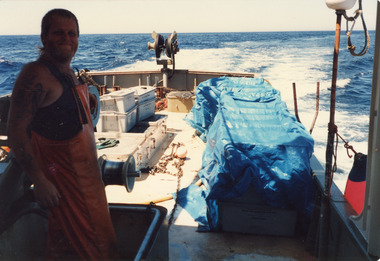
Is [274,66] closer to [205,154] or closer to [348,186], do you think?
[205,154]

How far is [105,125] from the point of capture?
21.0 ft

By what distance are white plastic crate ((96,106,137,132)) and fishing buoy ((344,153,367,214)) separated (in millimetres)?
4161

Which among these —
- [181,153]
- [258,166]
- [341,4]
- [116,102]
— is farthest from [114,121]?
[341,4]

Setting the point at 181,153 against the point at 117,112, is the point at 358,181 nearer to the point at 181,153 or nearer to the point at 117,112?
the point at 181,153

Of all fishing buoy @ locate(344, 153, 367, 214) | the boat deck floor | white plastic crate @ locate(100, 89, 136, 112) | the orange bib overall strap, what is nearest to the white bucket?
fishing buoy @ locate(344, 153, 367, 214)

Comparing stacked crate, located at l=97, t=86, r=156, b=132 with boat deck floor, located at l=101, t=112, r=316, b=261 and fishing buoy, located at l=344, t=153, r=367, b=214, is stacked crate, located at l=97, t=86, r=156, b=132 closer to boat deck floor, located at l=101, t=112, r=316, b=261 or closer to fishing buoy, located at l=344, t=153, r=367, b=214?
boat deck floor, located at l=101, t=112, r=316, b=261

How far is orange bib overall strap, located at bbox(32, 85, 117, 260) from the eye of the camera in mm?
2031

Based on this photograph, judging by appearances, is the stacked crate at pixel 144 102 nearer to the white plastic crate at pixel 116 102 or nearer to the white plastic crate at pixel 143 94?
the white plastic crate at pixel 143 94

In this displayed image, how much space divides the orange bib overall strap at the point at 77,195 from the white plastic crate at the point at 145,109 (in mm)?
4837

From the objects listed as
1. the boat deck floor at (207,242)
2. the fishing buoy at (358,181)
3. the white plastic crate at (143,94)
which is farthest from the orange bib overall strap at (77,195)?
the white plastic crate at (143,94)

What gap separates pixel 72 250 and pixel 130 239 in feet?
2.34

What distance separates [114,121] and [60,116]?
14.4 feet

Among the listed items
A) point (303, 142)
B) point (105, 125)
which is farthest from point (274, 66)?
point (303, 142)

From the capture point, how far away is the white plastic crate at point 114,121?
6.28m
